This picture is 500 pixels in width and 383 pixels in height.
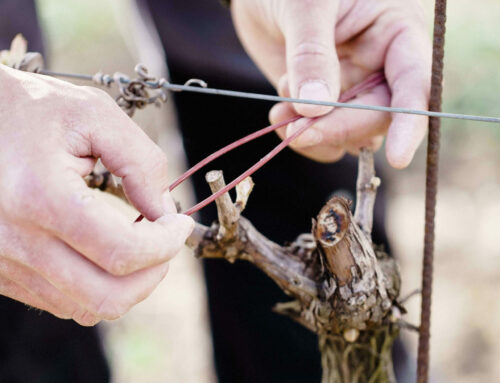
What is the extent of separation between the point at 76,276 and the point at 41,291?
9 centimetres

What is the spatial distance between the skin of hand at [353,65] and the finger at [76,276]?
574 millimetres

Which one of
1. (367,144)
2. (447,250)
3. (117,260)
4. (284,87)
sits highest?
(284,87)

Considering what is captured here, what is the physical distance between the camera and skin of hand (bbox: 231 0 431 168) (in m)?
1.08

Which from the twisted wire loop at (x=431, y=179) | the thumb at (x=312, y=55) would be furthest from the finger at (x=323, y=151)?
the twisted wire loop at (x=431, y=179)

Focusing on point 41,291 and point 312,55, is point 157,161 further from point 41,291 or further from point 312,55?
point 312,55

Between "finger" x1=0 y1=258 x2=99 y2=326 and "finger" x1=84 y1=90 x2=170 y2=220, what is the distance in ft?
0.52

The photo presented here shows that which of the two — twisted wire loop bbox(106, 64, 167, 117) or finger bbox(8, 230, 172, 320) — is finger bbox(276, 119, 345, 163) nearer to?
twisted wire loop bbox(106, 64, 167, 117)

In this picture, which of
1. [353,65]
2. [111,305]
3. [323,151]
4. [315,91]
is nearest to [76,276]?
[111,305]

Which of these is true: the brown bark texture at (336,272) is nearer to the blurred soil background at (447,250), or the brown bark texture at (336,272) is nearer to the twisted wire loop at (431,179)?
the twisted wire loop at (431,179)

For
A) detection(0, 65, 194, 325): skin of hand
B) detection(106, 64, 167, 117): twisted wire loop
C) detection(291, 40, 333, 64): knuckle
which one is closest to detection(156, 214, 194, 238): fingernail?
detection(0, 65, 194, 325): skin of hand

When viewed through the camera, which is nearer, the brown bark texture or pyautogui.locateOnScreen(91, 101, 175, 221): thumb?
pyautogui.locateOnScreen(91, 101, 175, 221): thumb

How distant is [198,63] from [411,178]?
2118 millimetres

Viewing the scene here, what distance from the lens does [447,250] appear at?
3010 mm

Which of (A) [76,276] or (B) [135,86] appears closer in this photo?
(A) [76,276]
